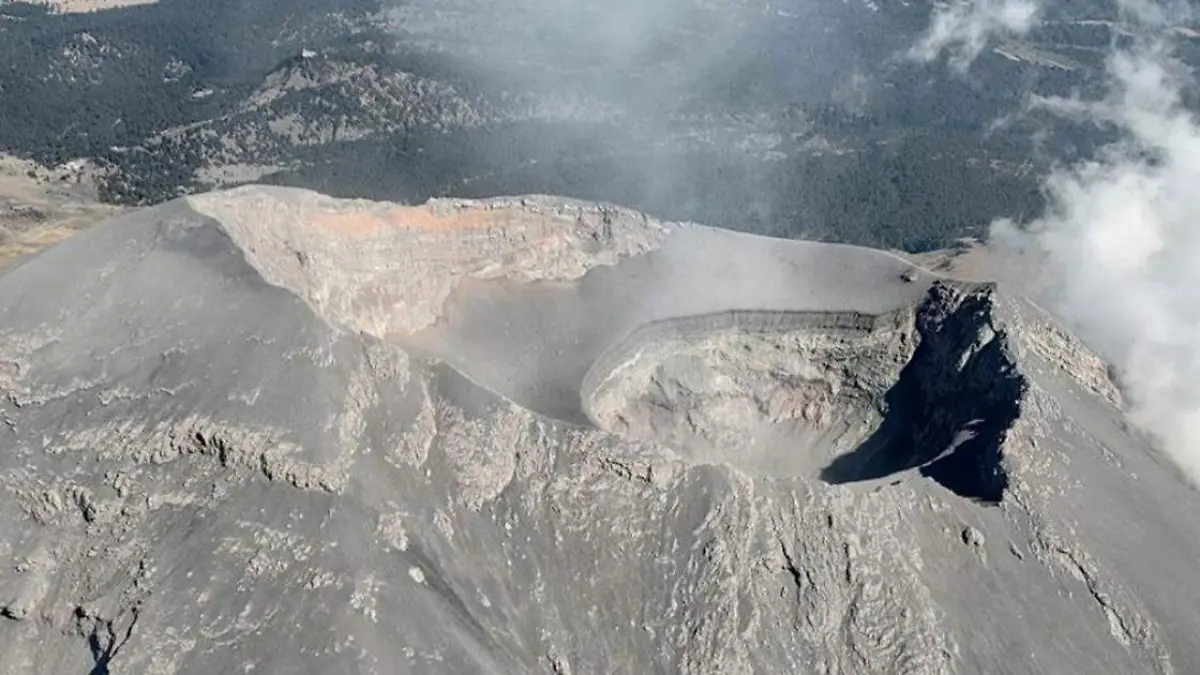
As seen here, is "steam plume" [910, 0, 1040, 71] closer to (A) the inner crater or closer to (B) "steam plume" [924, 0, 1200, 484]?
(B) "steam plume" [924, 0, 1200, 484]

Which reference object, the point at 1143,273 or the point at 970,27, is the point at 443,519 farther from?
the point at 970,27

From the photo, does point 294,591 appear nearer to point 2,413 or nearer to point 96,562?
point 96,562

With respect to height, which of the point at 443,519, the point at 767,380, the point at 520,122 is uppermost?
the point at 443,519

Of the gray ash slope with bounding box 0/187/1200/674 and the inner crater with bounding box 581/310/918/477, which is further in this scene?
the inner crater with bounding box 581/310/918/477

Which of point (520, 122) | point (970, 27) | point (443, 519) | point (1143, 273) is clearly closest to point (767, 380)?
point (1143, 273)

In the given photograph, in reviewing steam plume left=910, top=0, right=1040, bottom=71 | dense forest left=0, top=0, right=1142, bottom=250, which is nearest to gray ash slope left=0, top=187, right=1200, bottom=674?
dense forest left=0, top=0, right=1142, bottom=250

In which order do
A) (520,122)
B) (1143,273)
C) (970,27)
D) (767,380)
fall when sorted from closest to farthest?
(767,380) < (1143,273) < (520,122) < (970,27)

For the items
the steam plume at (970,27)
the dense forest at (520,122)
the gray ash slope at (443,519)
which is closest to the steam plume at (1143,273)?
the gray ash slope at (443,519)
